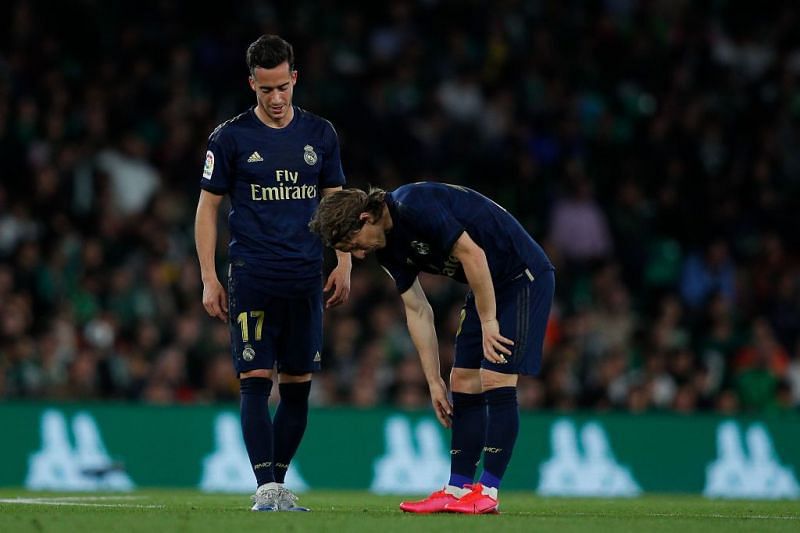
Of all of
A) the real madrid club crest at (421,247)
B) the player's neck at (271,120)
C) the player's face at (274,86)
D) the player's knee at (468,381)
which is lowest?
the player's knee at (468,381)

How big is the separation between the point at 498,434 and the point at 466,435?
0.33 metres

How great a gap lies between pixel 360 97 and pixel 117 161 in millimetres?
3281

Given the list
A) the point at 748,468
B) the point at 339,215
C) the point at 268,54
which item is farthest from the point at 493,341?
the point at 748,468

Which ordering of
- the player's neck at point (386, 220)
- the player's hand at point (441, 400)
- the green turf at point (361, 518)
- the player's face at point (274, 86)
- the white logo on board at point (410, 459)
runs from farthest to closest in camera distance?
the white logo on board at point (410, 459), the player's hand at point (441, 400), the player's face at point (274, 86), the player's neck at point (386, 220), the green turf at point (361, 518)

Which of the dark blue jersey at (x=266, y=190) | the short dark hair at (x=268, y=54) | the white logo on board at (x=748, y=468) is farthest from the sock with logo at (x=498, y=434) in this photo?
the white logo on board at (x=748, y=468)

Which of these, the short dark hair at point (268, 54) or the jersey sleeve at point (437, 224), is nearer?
the jersey sleeve at point (437, 224)

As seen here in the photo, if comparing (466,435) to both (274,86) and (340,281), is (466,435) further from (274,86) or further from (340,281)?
(274,86)

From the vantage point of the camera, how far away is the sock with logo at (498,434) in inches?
312

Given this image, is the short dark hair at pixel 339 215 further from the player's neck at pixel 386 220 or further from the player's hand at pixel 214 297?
the player's hand at pixel 214 297

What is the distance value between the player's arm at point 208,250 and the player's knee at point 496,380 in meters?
1.51

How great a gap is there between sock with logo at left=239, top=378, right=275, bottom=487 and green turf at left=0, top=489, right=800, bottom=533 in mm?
264

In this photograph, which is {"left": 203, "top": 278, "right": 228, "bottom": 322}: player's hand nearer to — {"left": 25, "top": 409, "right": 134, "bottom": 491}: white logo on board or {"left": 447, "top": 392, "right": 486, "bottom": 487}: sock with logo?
{"left": 447, "top": 392, "right": 486, "bottom": 487}: sock with logo

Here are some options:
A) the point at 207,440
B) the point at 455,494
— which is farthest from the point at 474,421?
the point at 207,440

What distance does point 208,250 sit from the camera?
8.20 metres
